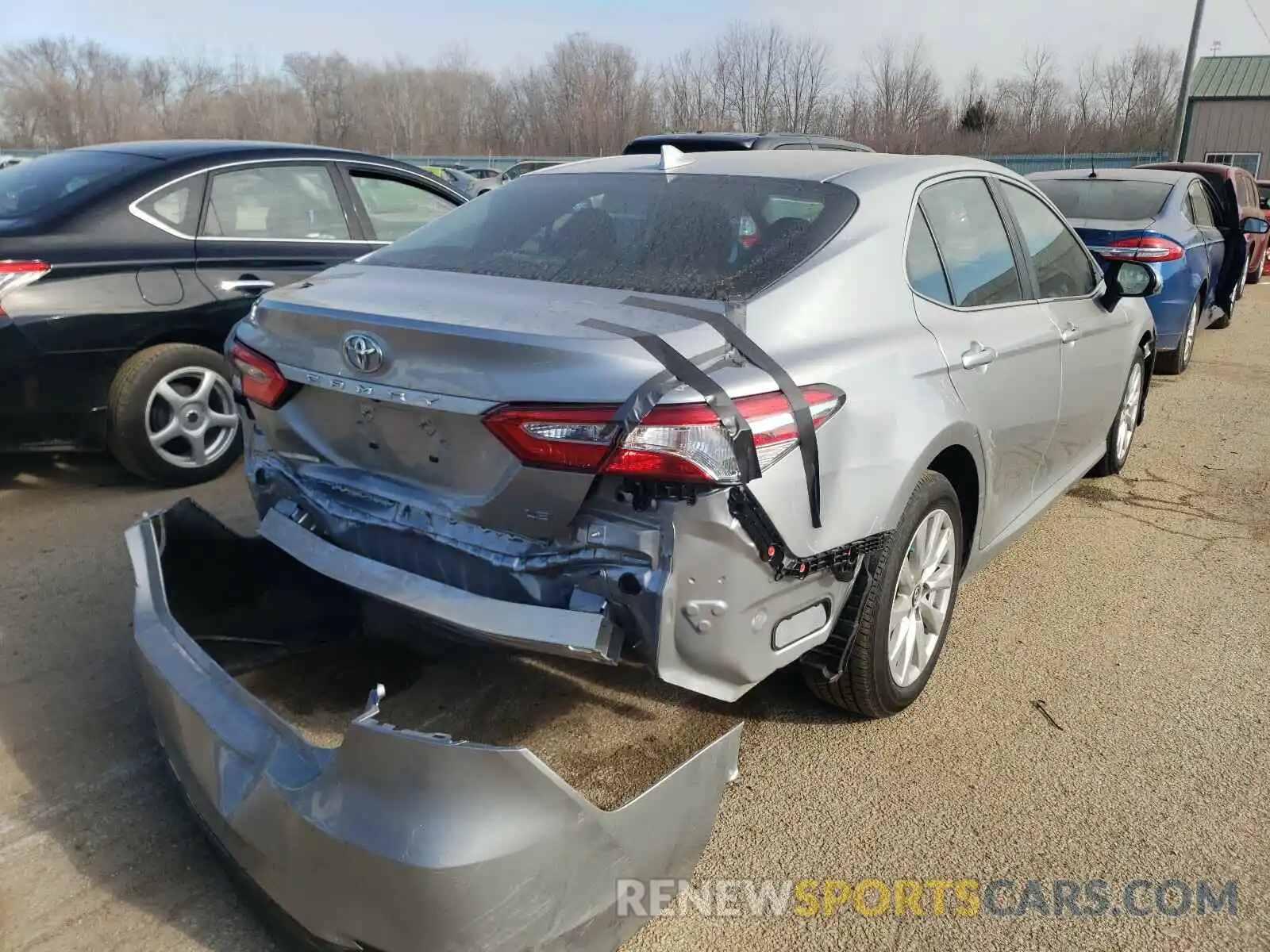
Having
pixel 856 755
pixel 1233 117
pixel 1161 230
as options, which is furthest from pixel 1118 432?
pixel 1233 117

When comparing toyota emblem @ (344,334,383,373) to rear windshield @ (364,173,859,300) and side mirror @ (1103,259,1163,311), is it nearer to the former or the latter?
rear windshield @ (364,173,859,300)

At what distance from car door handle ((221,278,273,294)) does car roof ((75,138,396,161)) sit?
0.70 metres

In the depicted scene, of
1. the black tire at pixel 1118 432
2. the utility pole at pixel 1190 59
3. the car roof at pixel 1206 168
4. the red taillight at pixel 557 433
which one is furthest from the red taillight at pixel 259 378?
the utility pole at pixel 1190 59

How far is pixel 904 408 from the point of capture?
2.65m

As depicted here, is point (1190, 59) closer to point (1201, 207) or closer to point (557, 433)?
point (1201, 207)

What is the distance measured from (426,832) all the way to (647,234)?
1799 millimetres

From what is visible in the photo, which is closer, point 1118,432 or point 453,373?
point 453,373

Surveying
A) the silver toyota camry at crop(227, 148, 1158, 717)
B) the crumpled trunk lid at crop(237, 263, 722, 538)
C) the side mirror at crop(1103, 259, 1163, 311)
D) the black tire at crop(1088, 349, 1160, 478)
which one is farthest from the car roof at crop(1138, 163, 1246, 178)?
the crumpled trunk lid at crop(237, 263, 722, 538)

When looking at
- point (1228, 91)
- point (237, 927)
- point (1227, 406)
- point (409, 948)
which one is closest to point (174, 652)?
point (237, 927)

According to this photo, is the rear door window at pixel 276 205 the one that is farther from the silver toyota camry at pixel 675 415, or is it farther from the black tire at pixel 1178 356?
the black tire at pixel 1178 356

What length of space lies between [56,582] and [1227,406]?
745 cm

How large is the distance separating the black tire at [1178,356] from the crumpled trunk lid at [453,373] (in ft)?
23.4

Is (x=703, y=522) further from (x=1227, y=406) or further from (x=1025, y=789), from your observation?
(x=1227, y=406)

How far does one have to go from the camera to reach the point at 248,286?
195 inches
